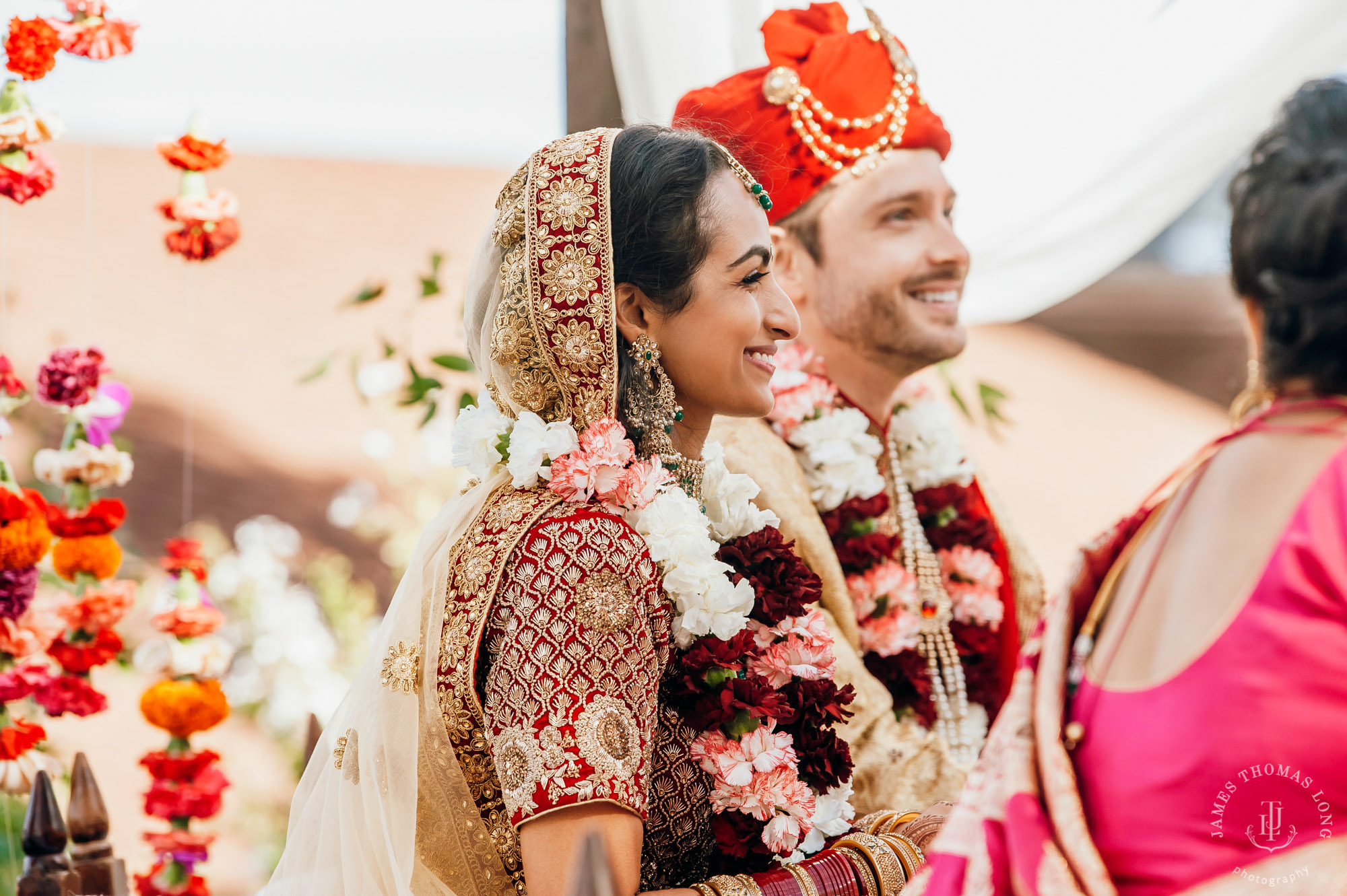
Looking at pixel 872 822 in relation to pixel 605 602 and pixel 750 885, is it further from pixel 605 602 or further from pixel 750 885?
pixel 605 602

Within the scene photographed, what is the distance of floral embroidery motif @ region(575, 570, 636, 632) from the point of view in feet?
5.00

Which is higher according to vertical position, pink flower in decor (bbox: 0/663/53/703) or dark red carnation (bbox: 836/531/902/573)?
dark red carnation (bbox: 836/531/902/573)

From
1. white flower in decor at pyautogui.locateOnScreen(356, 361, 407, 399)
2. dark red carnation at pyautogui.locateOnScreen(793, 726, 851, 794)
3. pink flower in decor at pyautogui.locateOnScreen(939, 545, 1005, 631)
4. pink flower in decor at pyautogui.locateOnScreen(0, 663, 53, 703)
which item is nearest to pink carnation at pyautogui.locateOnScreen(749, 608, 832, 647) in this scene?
dark red carnation at pyautogui.locateOnScreen(793, 726, 851, 794)

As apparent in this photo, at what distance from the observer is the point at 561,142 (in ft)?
5.94

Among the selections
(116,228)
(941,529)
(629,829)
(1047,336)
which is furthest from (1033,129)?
(116,228)

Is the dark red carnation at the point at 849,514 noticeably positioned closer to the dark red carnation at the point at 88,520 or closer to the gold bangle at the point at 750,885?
the gold bangle at the point at 750,885

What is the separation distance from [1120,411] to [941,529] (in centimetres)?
255

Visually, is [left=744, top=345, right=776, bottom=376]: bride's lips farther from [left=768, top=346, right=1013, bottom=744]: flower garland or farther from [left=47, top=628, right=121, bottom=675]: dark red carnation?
[left=47, top=628, right=121, bottom=675]: dark red carnation

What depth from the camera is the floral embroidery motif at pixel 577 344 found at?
1702 mm

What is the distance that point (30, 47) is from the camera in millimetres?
2172

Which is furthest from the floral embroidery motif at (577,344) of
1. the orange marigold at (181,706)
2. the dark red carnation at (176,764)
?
the dark red carnation at (176,764)

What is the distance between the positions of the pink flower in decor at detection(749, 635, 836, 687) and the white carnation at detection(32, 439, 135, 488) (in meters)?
1.27

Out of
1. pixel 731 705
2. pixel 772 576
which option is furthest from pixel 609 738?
pixel 772 576

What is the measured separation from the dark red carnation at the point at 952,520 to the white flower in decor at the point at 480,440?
1215 millimetres
